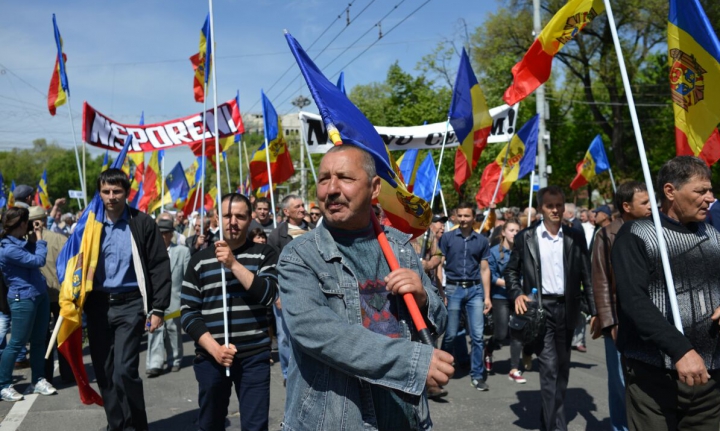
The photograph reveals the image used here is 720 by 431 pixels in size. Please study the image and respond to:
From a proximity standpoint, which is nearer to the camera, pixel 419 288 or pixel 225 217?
pixel 419 288

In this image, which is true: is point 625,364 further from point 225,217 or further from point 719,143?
point 225,217

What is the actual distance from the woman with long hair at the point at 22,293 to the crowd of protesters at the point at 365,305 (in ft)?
0.06

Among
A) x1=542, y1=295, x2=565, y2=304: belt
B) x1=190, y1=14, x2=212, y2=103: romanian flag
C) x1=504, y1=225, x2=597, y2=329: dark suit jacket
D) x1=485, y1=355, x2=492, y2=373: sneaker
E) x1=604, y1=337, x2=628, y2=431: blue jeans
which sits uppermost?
x1=190, y1=14, x2=212, y2=103: romanian flag

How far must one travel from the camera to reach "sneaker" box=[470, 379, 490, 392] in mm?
7702

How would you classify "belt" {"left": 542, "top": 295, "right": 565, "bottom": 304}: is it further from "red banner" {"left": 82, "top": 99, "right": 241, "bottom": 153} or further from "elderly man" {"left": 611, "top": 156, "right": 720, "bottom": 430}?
"red banner" {"left": 82, "top": 99, "right": 241, "bottom": 153}

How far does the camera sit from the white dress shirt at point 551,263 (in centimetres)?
579

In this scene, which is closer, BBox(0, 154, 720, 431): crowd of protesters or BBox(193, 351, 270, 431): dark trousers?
BBox(0, 154, 720, 431): crowd of protesters

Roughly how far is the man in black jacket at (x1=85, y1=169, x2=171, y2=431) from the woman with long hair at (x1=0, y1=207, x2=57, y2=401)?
2.39 m

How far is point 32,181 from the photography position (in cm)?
8612

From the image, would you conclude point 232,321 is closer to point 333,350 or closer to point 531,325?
point 333,350

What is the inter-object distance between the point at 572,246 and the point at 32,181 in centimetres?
9219

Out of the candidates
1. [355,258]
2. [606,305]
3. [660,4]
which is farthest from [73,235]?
[660,4]

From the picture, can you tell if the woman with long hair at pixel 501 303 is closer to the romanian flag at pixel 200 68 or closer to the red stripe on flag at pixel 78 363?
the romanian flag at pixel 200 68

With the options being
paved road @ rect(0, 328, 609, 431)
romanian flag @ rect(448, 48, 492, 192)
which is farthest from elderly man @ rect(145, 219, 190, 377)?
romanian flag @ rect(448, 48, 492, 192)
